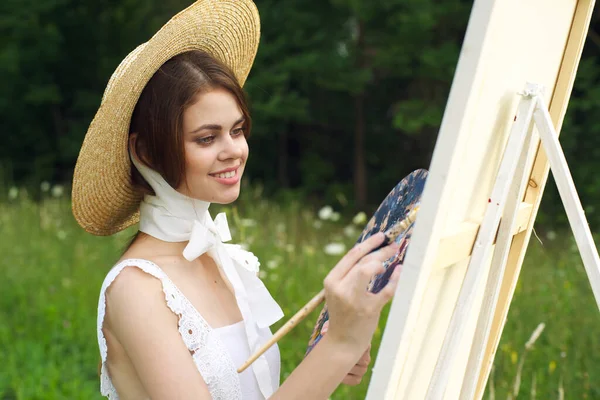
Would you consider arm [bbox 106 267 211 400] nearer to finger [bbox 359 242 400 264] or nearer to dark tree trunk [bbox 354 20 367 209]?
finger [bbox 359 242 400 264]

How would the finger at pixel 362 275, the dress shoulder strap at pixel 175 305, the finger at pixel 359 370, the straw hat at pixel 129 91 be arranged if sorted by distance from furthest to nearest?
the finger at pixel 359 370, the straw hat at pixel 129 91, the dress shoulder strap at pixel 175 305, the finger at pixel 362 275

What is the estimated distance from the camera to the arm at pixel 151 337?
1383mm

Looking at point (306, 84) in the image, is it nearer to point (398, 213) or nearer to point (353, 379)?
point (353, 379)

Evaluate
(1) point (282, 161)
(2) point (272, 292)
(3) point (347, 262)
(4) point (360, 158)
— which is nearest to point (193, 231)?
(3) point (347, 262)

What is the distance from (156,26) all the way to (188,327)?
10.5 m

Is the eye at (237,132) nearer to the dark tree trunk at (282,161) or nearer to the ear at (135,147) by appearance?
the ear at (135,147)

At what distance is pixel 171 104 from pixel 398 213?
1.74 feet

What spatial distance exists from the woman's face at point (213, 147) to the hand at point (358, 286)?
443 mm

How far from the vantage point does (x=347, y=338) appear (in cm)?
123

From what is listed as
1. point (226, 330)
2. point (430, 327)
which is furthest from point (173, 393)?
point (430, 327)

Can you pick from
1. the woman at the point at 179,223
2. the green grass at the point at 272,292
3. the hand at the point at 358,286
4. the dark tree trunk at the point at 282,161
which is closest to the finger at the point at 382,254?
the hand at the point at 358,286

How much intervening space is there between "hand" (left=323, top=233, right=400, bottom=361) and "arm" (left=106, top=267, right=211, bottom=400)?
14.0 inches

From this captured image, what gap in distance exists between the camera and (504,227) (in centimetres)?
121

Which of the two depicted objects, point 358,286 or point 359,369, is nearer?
point 358,286
